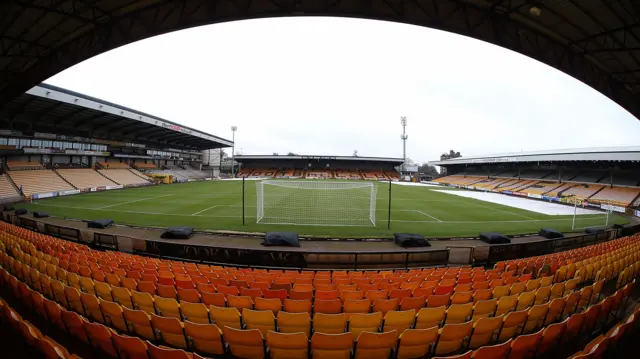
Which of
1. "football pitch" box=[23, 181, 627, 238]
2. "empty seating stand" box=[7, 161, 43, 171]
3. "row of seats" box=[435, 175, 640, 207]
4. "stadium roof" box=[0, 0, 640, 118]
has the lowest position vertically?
"football pitch" box=[23, 181, 627, 238]

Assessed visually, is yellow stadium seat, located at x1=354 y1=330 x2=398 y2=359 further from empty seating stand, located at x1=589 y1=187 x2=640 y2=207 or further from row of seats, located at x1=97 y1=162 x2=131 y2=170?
row of seats, located at x1=97 y1=162 x2=131 y2=170

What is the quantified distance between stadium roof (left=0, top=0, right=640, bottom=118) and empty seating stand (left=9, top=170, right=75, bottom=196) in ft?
85.9

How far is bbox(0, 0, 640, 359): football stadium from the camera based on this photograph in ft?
11.2

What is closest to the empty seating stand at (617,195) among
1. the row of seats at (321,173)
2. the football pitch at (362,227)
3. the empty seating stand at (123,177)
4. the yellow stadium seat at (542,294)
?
the football pitch at (362,227)

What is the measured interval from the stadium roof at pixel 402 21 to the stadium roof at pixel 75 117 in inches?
522

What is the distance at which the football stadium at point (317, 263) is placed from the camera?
11.2 ft

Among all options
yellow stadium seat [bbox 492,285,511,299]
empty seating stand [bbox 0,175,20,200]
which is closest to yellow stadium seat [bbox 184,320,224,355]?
yellow stadium seat [bbox 492,285,511,299]

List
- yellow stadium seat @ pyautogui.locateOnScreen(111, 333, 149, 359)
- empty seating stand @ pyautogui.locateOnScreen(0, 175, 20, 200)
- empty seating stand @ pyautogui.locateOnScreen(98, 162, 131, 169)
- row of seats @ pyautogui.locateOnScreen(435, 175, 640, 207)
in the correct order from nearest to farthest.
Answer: yellow stadium seat @ pyautogui.locateOnScreen(111, 333, 149, 359) < empty seating stand @ pyautogui.locateOnScreen(0, 175, 20, 200) < row of seats @ pyautogui.locateOnScreen(435, 175, 640, 207) < empty seating stand @ pyautogui.locateOnScreen(98, 162, 131, 169)

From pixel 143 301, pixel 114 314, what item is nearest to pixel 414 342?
pixel 143 301

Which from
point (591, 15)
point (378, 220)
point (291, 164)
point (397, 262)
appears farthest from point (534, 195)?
point (291, 164)

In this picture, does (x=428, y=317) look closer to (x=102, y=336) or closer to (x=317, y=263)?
(x=102, y=336)

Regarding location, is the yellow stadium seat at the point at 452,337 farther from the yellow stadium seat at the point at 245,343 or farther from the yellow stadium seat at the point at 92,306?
the yellow stadium seat at the point at 92,306

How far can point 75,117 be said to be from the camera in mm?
33500

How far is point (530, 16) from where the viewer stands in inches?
335
